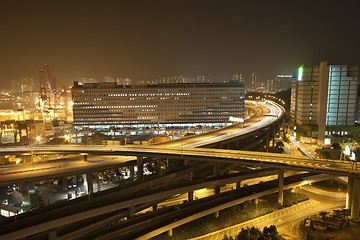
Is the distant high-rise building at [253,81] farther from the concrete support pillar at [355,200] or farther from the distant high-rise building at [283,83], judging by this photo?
the concrete support pillar at [355,200]

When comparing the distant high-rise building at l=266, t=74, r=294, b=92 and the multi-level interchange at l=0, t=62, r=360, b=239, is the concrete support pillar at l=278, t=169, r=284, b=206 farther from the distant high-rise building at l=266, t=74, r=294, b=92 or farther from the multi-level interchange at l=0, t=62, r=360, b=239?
the distant high-rise building at l=266, t=74, r=294, b=92

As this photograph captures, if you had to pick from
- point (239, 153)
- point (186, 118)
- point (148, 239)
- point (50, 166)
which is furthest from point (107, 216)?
point (186, 118)

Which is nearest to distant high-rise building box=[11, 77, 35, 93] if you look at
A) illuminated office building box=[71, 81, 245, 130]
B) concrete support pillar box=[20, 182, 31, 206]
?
illuminated office building box=[71, 81, 245, 130]

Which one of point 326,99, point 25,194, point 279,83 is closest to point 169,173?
point 25,194

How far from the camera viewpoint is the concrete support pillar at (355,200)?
16188mm

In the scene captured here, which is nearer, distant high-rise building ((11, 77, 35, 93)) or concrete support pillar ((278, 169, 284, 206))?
concrete support pillar ((278, 169, 284, 206))

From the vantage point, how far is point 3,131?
43.9 m

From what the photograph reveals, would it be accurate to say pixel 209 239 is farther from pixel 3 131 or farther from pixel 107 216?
pixel 3 131

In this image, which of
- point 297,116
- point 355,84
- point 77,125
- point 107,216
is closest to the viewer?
point 107,216

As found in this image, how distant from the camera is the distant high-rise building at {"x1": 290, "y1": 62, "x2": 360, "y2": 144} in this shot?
3672cm

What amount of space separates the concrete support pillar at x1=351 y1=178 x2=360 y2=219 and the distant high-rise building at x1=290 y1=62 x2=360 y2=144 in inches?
887

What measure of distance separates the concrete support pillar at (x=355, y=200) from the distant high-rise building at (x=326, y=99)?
887 inches

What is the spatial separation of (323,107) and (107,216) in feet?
113

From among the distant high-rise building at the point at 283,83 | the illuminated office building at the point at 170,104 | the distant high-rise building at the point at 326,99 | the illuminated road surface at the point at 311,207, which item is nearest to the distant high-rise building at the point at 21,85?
the illuminated office building at the point at 170,104
